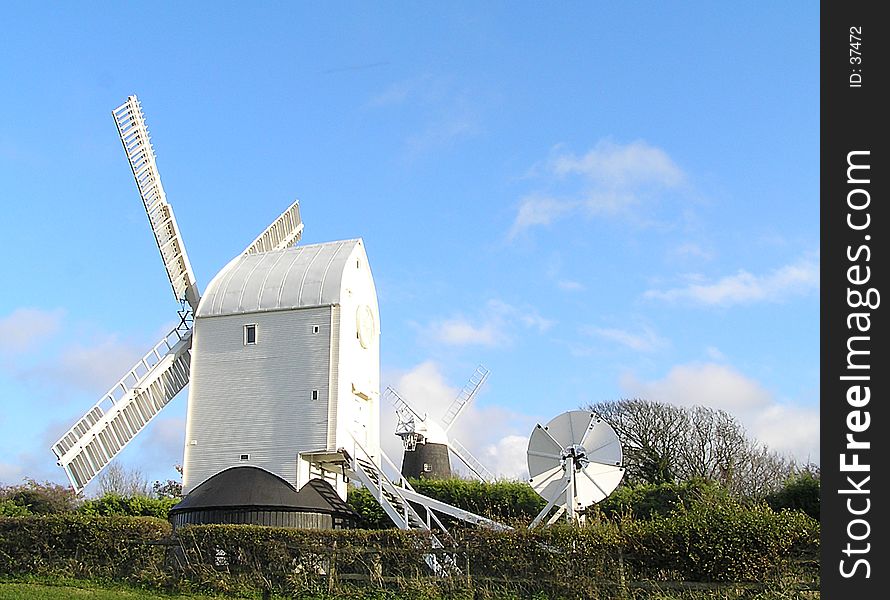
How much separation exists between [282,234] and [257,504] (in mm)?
13033

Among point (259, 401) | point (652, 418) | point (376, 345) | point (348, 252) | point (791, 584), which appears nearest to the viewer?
point (791, 584)

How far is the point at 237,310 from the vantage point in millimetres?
25406

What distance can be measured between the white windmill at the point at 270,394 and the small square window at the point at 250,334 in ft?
0.10

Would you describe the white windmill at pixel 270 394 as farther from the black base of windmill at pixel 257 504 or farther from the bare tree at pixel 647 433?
the bare tree at pixel 647 433

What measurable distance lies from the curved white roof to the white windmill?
0.04 metres

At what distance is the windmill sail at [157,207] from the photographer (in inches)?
1065

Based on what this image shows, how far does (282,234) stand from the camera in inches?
1261

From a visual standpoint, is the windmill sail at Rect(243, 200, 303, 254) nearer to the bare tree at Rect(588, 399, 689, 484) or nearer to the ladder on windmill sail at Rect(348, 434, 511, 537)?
the ladder on windmill sail at Rect(348, 434, 511, 537)

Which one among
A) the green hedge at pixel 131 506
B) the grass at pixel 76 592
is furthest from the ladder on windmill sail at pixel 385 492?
the grass at pixel 76 592

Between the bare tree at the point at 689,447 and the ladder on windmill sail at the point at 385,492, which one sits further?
the bare tree at the point at 689,447

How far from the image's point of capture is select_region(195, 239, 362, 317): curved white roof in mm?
24812
